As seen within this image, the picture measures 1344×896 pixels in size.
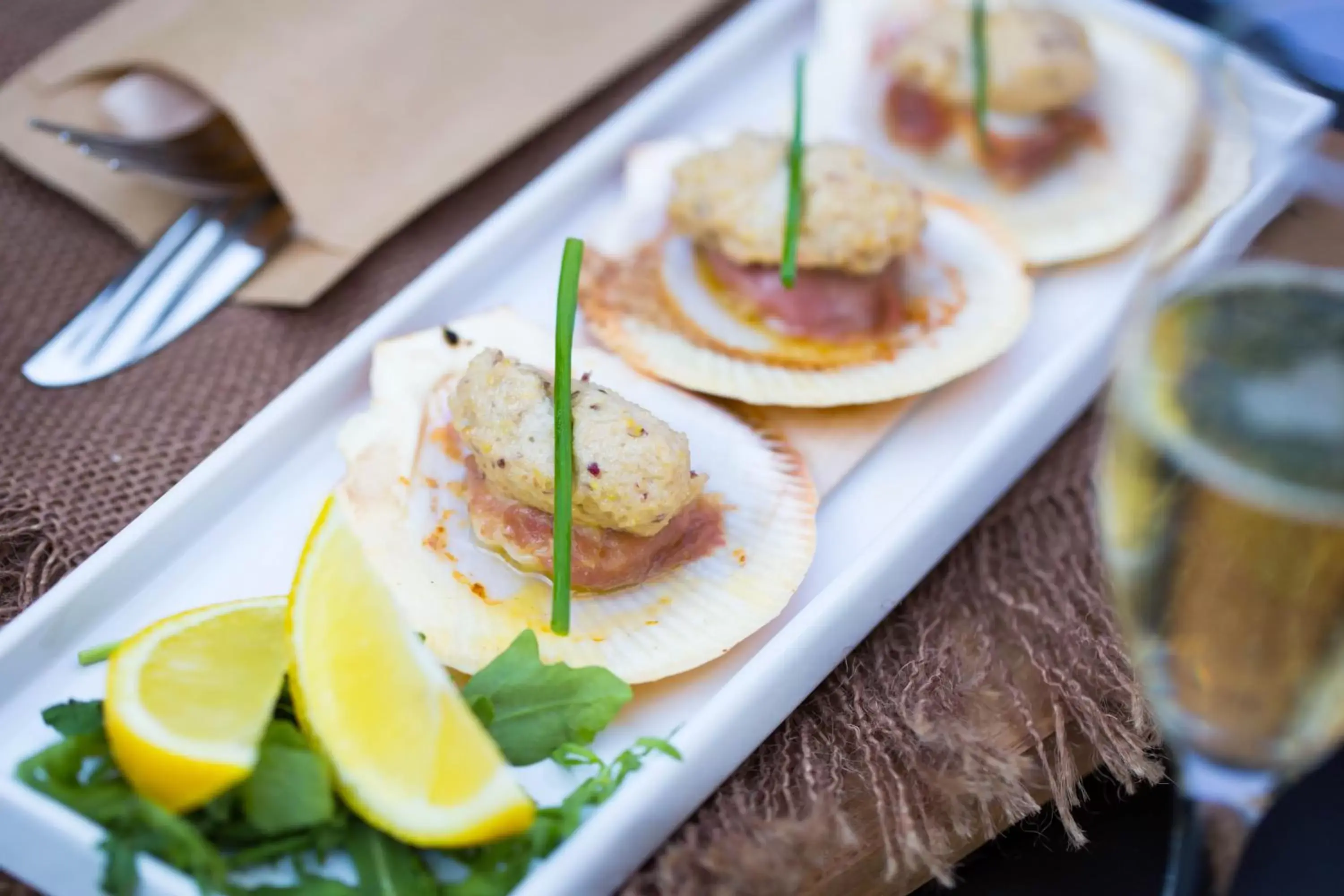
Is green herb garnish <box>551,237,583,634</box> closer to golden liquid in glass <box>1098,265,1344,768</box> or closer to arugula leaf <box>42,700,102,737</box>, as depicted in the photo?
arugula leaf <box>42,700,102,737</box>

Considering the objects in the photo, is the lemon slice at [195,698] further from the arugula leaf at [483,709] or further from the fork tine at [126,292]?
the fork tine at [126,292]

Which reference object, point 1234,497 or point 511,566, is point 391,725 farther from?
point 1234,497

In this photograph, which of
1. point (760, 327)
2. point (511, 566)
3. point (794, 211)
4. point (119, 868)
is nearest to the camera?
point (119, 868)

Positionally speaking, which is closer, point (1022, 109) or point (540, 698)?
point (540, 698)

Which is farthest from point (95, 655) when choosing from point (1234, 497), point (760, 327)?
point (1234, 497)

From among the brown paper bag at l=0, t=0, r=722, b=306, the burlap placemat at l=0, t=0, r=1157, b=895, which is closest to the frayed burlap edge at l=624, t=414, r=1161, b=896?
the burlap placemat at l=0, t=0, r=1157, b=895
